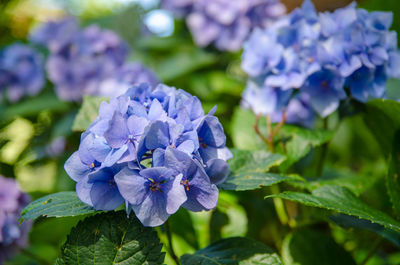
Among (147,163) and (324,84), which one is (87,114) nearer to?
(147,163)

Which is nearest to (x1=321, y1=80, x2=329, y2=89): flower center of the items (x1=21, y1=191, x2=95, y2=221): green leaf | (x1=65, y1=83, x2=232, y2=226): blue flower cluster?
(x1=65, y1=83, x2=232, y2=226): blue flower cluster

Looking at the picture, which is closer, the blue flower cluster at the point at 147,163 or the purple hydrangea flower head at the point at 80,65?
the blue flower cluster at the point at 147,163

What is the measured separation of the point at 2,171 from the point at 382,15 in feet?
4.98

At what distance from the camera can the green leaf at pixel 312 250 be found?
3.47 feet

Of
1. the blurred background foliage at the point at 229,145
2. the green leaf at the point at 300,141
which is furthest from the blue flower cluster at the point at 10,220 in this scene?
the green leaf at the point at 300,141

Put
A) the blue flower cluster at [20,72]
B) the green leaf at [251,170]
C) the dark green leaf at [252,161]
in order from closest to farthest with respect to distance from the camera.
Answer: the green leaf at [251,170], the dark green leaf at [252,161], the blue flower cluster at [20,72]

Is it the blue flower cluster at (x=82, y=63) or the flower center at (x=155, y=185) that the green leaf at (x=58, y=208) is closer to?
the flower center at (x=155, y=185)

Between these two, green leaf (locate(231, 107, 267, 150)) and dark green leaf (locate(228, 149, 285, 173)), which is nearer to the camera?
dark green leaf (locate(228, 149, 285, 173))

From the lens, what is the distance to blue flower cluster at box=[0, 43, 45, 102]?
1.97m

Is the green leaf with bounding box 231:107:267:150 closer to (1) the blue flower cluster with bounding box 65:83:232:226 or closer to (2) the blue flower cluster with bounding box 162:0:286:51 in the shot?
(1) the blue flower cluster with bounding box 65:83:232:226

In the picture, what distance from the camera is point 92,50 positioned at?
1851 millimetres

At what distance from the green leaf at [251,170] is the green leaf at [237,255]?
0.14m

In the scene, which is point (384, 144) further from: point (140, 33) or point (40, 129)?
point (140, 33)

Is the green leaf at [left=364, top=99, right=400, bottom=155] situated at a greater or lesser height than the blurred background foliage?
greater
